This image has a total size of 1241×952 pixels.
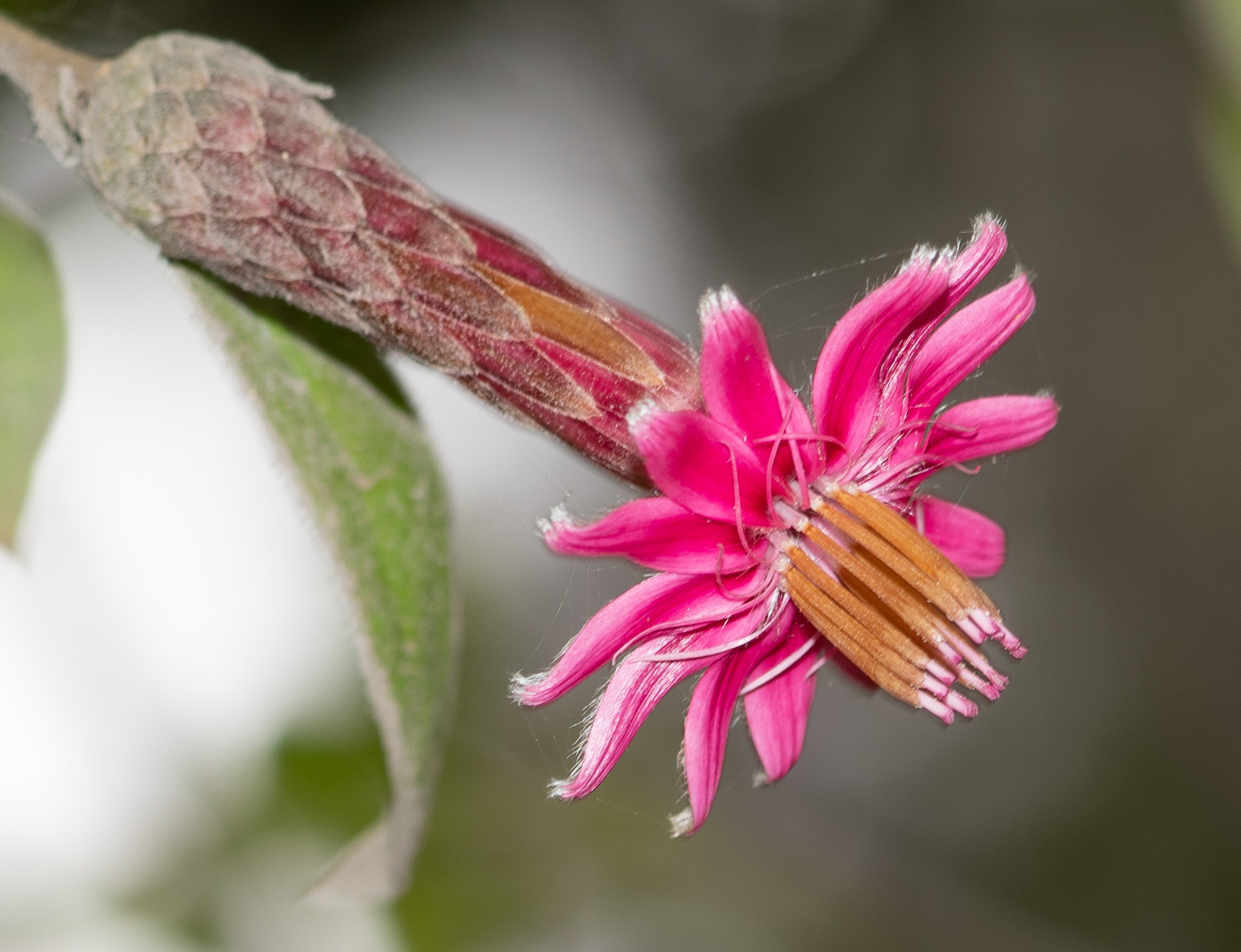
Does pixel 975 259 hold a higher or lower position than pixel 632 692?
higher

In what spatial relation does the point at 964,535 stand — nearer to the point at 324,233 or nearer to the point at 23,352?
the point at 324,233

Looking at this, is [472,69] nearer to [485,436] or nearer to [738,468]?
[485,436]

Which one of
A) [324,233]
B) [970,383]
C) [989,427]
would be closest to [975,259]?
[989,427]

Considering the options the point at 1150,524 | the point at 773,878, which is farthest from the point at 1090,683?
the point at 773,878

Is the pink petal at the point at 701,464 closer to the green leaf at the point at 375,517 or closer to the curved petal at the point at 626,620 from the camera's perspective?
the curved petal at the point at 626,620

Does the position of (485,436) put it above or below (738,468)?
below

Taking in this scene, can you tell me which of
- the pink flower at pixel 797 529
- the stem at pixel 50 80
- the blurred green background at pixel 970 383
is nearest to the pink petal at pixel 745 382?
the pink flower at pixel 797 529

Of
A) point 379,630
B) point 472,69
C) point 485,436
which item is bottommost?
point 485,436
